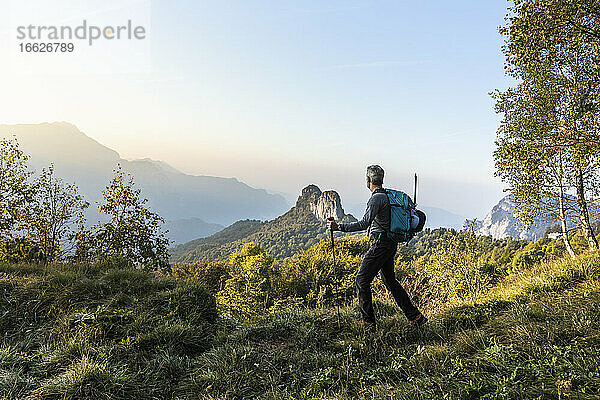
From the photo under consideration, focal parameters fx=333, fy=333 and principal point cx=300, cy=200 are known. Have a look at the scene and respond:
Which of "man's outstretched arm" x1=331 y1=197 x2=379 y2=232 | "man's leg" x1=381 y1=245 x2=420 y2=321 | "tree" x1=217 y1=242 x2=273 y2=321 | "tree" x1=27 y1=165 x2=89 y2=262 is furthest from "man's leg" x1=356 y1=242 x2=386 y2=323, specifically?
"tree" x1=217 y1=242 x2=273 y2=321

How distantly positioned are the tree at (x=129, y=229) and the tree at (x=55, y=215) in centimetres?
71

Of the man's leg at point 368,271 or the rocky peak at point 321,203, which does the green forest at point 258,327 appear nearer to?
the man's leg at point 368,271

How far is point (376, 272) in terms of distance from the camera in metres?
5.20

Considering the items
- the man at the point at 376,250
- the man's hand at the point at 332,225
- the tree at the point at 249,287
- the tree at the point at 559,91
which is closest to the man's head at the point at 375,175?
the man at the point at 376,250

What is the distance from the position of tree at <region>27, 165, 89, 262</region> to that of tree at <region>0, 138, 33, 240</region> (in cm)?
29

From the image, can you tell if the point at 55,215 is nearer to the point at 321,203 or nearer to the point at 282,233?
the point at 282,233

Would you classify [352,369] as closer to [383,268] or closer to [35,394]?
[383,268]

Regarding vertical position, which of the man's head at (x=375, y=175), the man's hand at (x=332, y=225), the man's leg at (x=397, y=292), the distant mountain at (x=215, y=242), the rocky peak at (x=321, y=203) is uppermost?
the man's head at (x=375, y=175)

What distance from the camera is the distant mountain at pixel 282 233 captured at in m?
102

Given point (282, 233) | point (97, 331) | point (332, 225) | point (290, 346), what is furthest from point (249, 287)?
point (282, 233)

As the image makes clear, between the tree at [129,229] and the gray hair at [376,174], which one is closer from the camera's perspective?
the gray hair at [376,174]

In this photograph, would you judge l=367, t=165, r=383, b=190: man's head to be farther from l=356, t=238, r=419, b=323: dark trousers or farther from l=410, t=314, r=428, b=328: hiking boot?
l=410, t=314, r=428, b=328: hiking boot

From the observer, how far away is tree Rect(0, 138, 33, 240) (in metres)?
10.6

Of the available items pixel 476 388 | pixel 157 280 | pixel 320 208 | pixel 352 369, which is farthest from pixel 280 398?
pixel 320 208
